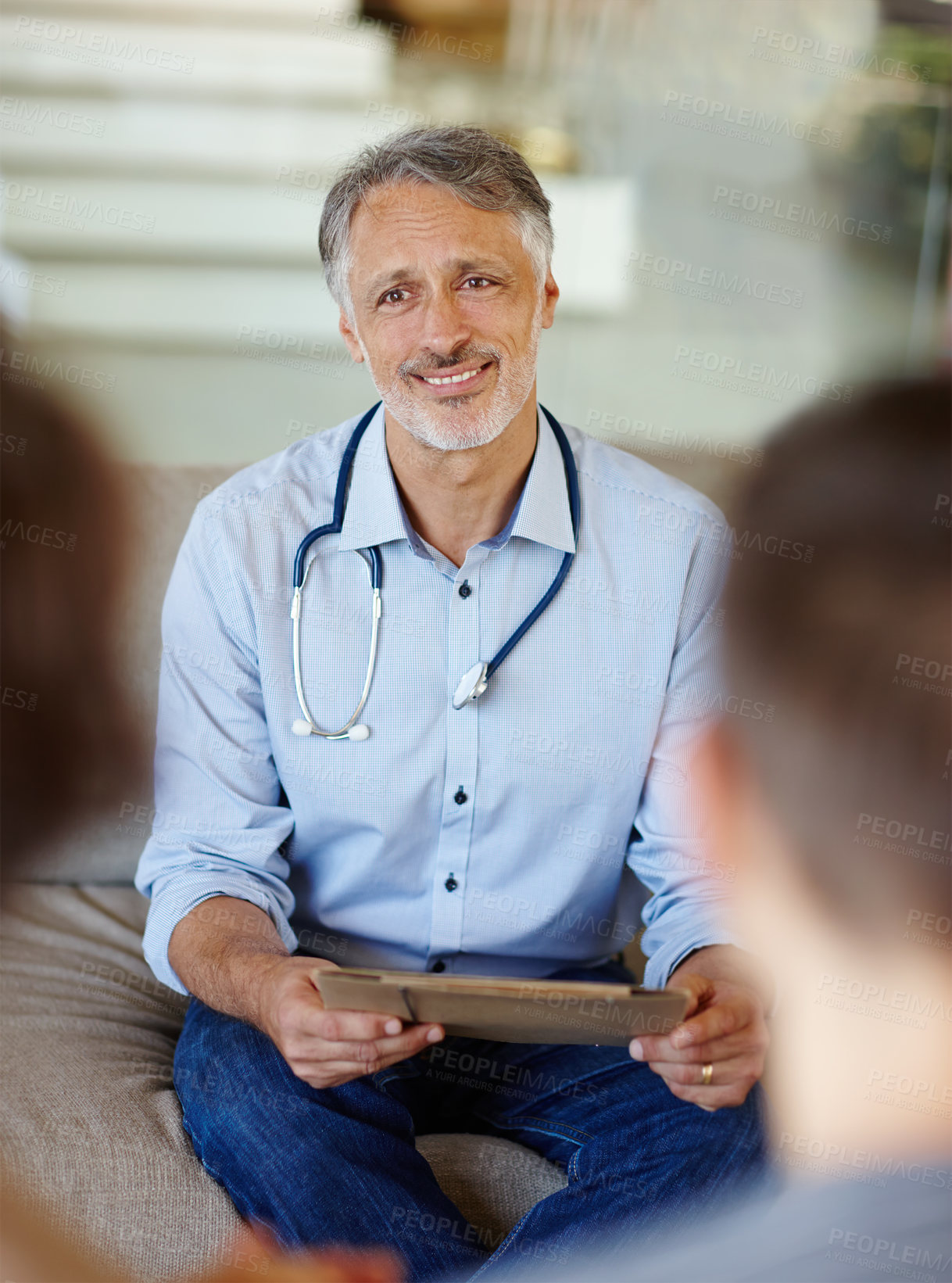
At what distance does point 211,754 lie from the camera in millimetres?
1257

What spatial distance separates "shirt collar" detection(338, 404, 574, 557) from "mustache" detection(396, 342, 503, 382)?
0.34ft

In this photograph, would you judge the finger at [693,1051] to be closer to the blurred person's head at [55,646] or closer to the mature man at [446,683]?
the mature man at [446,683]

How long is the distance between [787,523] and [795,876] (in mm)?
177

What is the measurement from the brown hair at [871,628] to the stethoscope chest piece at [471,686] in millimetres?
671

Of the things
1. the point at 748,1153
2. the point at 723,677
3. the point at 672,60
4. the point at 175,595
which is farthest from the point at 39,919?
the point at 672,60

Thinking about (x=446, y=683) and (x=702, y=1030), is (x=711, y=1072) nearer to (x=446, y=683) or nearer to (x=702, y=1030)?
(x=702, y=1030)

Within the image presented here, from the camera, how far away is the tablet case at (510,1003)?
81cm

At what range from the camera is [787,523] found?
1.86ft

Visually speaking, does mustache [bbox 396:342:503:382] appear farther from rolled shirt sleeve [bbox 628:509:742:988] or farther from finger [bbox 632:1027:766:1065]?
finger [bbox 632:1027:766:1065]

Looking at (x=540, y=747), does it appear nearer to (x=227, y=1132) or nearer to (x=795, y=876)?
(x=227, y=1132)

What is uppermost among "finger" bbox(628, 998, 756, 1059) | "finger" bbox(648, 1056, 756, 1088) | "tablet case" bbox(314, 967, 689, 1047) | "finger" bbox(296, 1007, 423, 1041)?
"tablet case" bbox(314, 967, 689, 1047)

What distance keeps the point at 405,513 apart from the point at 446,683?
0.63ft

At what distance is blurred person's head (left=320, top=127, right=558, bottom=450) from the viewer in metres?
1.25

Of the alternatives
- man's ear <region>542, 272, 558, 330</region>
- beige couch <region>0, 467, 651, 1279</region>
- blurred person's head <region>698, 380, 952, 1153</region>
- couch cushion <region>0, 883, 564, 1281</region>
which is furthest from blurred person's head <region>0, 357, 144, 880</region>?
blurred person's head <region>698, 380, 952, 1153</region>
